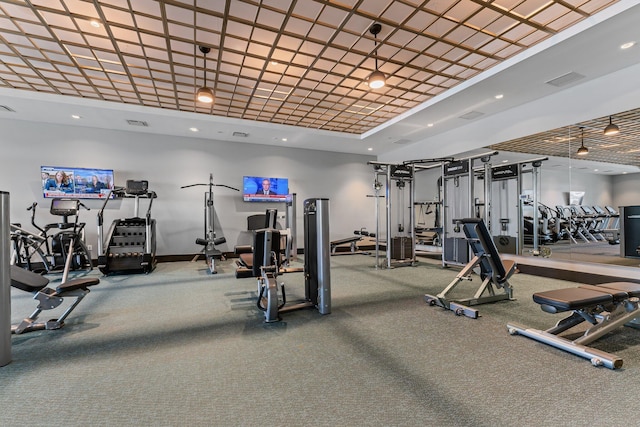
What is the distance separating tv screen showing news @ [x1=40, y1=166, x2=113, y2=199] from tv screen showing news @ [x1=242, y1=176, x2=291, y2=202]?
3.38m

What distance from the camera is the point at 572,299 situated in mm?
2240

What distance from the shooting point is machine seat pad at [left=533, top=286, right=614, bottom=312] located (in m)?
2.19

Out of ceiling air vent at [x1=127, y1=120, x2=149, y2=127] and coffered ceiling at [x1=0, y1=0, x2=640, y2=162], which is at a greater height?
coffered ceiling at [x1=0, y1=0, x2=640, y2=162]

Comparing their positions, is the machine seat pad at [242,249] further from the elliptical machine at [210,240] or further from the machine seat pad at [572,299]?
the machine seat pad at [572,299]

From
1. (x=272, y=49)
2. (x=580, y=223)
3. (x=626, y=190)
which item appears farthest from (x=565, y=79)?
(x=272, y=49)

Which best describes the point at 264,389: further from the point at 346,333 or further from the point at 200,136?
the point at 200,136

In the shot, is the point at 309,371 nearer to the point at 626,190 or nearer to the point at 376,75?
the point at 376,75

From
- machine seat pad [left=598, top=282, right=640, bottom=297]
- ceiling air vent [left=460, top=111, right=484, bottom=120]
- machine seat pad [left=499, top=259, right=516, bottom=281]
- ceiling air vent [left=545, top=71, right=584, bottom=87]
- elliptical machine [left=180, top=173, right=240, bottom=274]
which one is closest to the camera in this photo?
machine seat pad [left=598, top=282, right=640, bottom=297]

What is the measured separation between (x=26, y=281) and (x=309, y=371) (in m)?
2.93

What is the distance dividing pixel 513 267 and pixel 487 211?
102 inches

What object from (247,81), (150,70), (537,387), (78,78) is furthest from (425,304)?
(78,78)

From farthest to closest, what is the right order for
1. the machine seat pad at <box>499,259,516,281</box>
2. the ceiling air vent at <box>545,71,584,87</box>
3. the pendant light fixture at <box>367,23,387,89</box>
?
the ceiling air vent at <box>545,71,584,87</box> < the pendant light fixture at <box>367,23,387,89</box> < the machine seat pad at <box>499,259,516,281</box>

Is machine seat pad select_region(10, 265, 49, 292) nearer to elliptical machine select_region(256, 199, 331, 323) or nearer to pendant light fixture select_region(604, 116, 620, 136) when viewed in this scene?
elliptical machine select_region(256, 199, 331, 323)

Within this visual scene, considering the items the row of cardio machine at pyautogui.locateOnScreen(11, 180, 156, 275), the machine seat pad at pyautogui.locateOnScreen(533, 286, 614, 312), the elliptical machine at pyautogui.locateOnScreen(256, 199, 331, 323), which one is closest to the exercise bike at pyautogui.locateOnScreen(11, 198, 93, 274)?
the row of cardio machine at pyautogui.locateOnScreen(11, 180, 156, 275)
